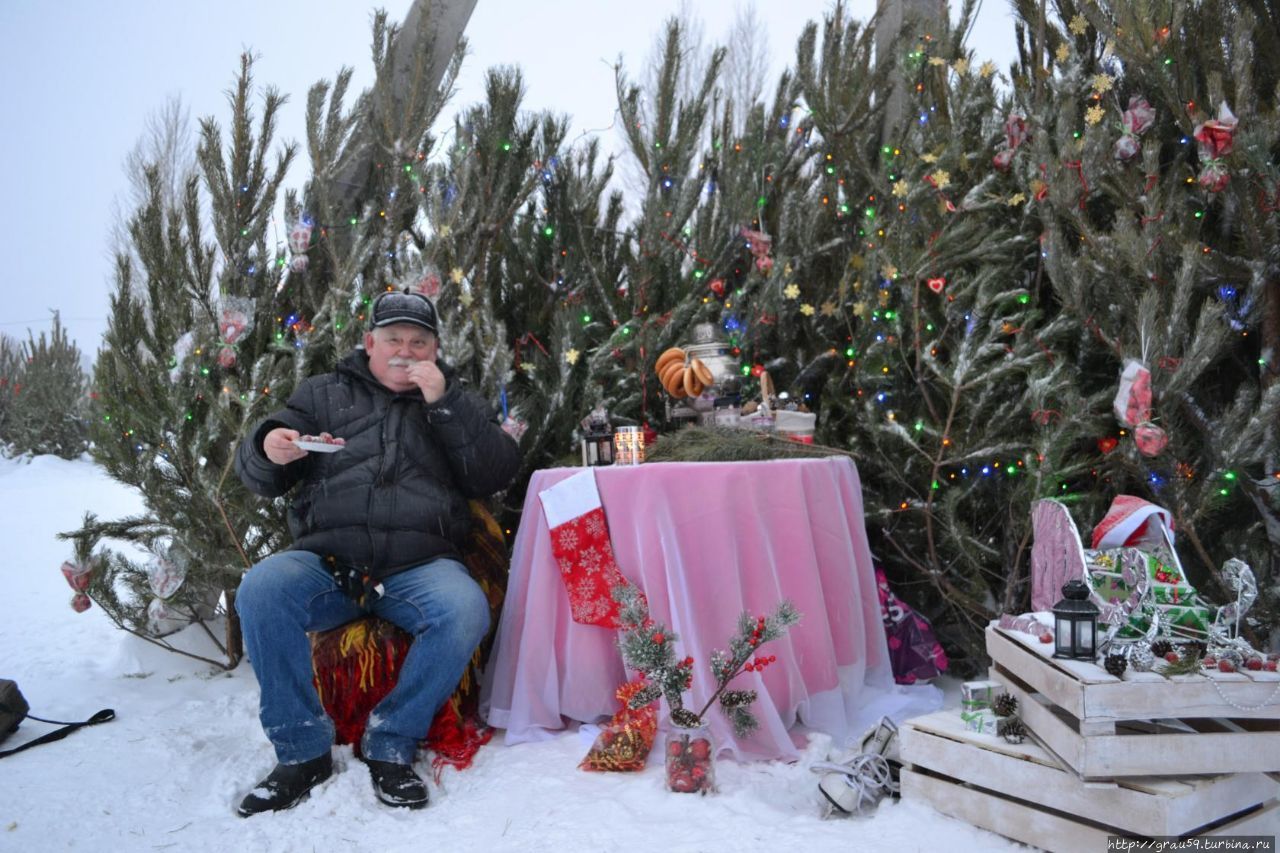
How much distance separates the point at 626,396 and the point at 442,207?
3.75 ft

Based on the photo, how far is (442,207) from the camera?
368 cm

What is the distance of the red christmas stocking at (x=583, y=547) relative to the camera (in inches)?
104

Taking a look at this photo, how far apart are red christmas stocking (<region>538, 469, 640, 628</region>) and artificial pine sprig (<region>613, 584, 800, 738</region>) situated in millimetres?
206

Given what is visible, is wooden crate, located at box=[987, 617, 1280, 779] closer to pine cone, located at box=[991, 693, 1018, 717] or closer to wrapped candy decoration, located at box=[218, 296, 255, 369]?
pine cone, located at box=[991, 693, 1018, 717]

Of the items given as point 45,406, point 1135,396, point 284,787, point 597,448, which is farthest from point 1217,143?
point 45,406

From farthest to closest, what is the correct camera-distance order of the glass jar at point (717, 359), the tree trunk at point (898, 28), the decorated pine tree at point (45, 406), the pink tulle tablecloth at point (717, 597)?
the decorated pine tree at point (45, 406) → the tree trunk at point (898, 28) → the glass jar at point (717, 359) → the pink tulle tablecloth at point (717, 597)

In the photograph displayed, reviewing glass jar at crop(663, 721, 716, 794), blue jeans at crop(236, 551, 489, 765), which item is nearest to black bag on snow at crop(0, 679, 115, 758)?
blue jeans at crop(236, 551, 489, 765)

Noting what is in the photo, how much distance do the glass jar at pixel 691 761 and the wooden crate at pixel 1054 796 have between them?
1.61 ft

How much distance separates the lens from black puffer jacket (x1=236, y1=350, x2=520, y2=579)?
8.81ft

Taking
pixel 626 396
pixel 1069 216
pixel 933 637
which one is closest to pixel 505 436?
pixel 626 396

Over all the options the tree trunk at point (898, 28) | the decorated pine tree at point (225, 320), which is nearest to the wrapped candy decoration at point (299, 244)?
the decorated pine tree at point (225, 320)

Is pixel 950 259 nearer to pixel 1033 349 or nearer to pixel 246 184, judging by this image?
pixel 1033 349

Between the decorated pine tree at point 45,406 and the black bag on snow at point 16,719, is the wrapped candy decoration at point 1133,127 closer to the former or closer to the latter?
the black bag on snow at point 16,719

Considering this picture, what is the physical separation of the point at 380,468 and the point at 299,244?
139 centimetres
